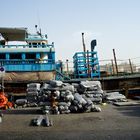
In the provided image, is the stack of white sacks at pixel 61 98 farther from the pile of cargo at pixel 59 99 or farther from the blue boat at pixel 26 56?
the blue boat at pixel 26 56

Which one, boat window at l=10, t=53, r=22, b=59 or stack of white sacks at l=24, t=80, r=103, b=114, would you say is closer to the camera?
stack of white sacks at l=24, t=80, r=103, b=114

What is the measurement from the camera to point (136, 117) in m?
10.3

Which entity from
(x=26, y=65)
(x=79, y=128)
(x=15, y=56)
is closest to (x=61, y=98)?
(x=79, y=128)

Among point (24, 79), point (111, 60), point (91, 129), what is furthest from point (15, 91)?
point (91, 129)

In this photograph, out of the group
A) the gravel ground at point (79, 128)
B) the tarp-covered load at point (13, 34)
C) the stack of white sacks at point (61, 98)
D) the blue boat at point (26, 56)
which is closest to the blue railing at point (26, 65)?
the blue boat at point (26, 56)

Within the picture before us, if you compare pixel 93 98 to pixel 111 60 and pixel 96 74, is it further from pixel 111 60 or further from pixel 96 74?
pixel 111 60

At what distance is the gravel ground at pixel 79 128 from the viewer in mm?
7366

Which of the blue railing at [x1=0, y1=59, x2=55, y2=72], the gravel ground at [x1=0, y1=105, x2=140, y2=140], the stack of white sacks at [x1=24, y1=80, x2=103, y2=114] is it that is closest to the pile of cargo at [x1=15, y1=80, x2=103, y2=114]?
the stack of white sacks at [x1=24, y1=80, x2=103, y2=114]

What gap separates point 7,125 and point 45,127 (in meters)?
1.47

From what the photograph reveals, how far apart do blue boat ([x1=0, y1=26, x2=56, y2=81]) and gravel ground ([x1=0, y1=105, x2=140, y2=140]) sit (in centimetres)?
667

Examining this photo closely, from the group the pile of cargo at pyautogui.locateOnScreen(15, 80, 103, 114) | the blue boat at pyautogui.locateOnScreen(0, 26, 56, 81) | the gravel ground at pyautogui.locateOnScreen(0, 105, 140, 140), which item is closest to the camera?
the gravel ground at pyautogui.locateOnScreen(0, 105, 140, 140)

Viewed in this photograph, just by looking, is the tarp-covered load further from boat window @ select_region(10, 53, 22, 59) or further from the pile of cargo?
the pile of cargo

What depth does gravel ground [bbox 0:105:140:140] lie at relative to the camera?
737 cm

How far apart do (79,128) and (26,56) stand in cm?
1168
